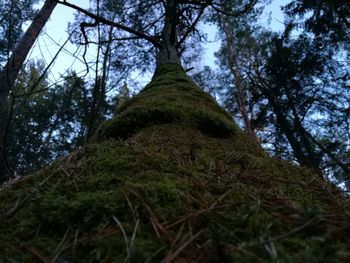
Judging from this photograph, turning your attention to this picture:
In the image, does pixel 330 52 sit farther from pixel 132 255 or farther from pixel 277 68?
pixel 132 255

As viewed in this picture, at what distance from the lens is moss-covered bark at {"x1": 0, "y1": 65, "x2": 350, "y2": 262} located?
87 cm

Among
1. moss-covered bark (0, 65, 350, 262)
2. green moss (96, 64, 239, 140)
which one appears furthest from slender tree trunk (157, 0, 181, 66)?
moss-covered bark (0, 65, 350, 262)

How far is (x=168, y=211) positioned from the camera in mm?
1120

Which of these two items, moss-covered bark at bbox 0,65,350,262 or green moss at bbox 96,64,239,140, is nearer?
moss-covered bark at bbox 0,65,350,262

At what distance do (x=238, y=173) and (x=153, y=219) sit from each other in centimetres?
64

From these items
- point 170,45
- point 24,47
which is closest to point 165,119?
point 170,45

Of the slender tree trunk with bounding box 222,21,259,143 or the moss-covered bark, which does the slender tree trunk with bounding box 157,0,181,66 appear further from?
the slender tree trunk with bounding box 222,21,259,143

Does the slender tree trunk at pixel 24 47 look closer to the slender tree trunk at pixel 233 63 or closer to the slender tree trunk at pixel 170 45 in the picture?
the slender tree trunk at pixel 170 45

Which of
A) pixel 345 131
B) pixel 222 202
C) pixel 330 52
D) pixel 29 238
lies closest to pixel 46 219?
pixel 29 238

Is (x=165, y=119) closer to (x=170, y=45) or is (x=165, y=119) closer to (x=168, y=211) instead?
(x=168, y=211)

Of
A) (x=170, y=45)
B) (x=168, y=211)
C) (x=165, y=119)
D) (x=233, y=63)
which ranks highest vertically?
(x=233, y=63)

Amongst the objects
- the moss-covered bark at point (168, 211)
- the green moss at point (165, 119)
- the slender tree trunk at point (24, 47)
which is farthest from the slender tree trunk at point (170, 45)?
the moss-covered bark at point (168, 211)

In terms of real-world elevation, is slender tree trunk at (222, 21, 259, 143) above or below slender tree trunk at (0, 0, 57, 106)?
above

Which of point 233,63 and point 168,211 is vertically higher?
point 233,63
